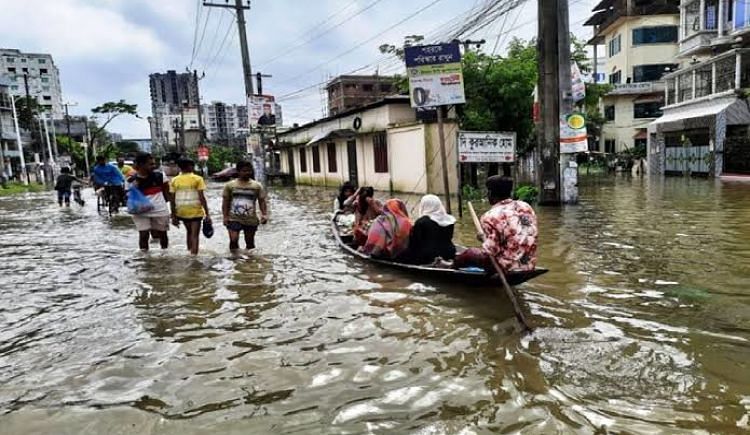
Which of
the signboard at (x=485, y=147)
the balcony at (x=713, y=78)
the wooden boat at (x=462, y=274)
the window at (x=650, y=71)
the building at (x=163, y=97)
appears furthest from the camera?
the building at (x=163, y=97)

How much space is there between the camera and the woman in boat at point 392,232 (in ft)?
23.1

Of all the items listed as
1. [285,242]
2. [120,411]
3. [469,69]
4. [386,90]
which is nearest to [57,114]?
[386,90]

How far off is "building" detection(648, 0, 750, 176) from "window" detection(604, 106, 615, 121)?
414 inches

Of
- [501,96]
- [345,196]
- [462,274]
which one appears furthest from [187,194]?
[501,96]

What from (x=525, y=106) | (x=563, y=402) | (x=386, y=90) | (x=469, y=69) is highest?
(x=386, y=90)

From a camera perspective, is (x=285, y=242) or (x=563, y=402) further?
(x=285, y=242)

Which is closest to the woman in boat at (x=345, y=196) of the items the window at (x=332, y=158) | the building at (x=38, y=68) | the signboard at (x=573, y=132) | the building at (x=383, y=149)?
the signboard at (x=573, y=132)

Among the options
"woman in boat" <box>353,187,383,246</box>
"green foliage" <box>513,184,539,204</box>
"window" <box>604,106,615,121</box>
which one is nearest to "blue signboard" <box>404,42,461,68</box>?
"woman in boat" <box>353,187,383,246</box>

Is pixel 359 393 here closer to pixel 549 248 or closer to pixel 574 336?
pixel 574 336

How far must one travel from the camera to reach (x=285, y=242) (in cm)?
1036

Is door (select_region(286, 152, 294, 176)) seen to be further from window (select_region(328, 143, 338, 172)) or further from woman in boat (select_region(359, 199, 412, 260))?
woman in boat (select_region(359, 199, 412, 260))

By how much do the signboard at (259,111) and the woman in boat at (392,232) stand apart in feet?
47.2

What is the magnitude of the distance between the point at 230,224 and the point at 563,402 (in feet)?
20.4

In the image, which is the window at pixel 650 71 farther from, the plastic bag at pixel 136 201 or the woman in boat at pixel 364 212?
the plastic bag at pixel 136 201
